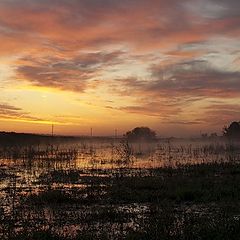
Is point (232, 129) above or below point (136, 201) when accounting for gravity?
above

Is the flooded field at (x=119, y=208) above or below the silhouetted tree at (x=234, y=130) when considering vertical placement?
below

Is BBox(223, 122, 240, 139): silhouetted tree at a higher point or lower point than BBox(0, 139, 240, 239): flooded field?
higher

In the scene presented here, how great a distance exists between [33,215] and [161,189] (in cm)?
788

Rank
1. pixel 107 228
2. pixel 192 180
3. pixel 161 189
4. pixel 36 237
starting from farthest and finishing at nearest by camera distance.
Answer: pixel 192 180 < pixel 161 189 < pixel 107 228 < pixel 36 237

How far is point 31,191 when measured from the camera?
72.6 ft

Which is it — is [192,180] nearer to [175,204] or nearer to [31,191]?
[175,204]

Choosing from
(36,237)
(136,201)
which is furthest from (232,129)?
(36,237)

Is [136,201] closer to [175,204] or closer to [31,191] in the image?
[175,204]

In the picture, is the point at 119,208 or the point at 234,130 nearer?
the point at 119,208

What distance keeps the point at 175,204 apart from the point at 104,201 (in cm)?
326

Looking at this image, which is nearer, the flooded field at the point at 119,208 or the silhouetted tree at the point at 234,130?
the flooded field at the point at 119,208

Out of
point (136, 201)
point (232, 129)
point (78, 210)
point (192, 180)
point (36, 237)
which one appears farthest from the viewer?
point (232, 129)

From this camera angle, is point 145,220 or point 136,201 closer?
point 145,220

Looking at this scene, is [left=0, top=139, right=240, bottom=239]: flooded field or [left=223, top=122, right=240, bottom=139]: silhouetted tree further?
[left=223, top=122, right=240, bottom=139]: silhouetted tree
